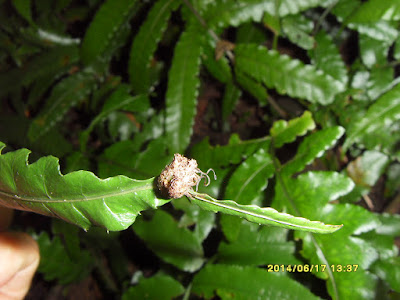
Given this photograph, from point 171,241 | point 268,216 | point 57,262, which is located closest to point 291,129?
point 171,241

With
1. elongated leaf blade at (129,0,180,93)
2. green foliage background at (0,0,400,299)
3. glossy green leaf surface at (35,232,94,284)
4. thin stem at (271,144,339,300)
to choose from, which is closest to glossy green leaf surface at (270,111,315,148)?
green foliage background at (0,0,400,299)

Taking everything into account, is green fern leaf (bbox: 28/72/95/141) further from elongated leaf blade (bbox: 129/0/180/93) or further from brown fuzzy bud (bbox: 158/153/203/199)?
brown fuzzy bud (bbox: 158/153/203/199)

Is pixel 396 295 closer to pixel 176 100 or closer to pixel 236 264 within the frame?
pixel 236 264

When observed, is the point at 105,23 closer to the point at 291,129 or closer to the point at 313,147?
the point at 291,129

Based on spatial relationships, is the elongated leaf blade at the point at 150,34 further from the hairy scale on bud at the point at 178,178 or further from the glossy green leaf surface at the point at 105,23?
the hairy scale on bud at the point at 178,178

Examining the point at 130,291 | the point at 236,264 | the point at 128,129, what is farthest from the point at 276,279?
the point at 128,129

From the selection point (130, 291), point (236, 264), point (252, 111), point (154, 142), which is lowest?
point (130, 291)
